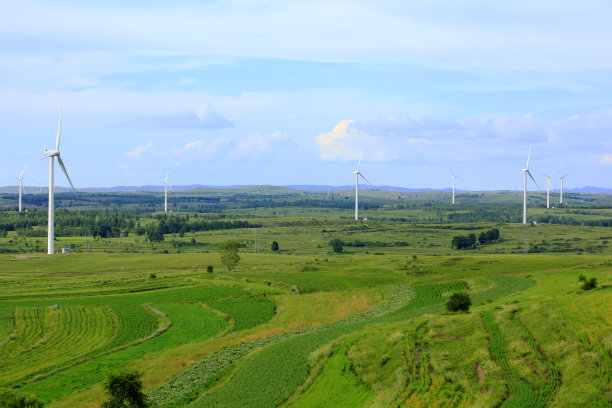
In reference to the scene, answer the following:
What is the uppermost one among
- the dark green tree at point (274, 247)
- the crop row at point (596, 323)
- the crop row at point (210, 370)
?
the crop row at point (596, 323)

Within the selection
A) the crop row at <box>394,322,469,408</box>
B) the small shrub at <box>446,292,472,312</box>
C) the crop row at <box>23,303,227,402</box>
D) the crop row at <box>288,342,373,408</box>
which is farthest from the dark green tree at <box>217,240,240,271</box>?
the crop row at <box>394,322,469,408</box>

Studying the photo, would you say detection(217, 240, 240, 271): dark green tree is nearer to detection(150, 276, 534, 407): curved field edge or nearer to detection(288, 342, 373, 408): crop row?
detection(150, 276, 534, 407): curved field edge

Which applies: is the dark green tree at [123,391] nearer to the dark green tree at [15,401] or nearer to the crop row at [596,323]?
the dark green tree at [15,401]

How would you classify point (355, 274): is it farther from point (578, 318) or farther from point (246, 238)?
point (246, 238)

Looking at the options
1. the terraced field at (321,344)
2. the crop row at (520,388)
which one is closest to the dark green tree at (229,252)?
the terraced field at (321,344)

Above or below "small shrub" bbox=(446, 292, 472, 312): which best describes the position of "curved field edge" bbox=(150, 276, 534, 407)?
below

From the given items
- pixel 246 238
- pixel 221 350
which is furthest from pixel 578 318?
pixel 246 238
